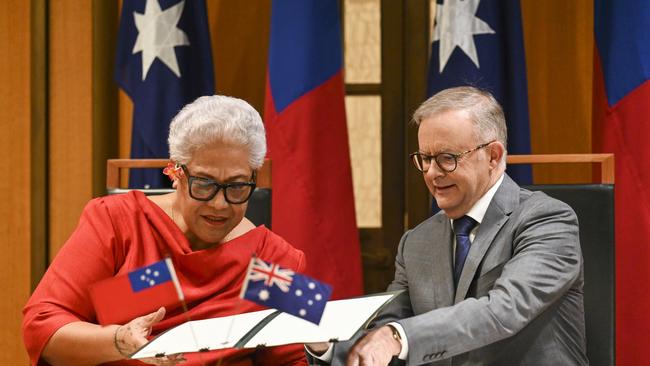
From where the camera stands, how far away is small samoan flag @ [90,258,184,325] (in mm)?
1340

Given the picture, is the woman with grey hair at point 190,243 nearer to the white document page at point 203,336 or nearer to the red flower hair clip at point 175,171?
the red flower hair clip at point 175,171

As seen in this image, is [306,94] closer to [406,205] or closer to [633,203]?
[406,205]

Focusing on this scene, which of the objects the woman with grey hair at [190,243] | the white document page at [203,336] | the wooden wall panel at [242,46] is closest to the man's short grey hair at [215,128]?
the woman with grey hair at [190,243]

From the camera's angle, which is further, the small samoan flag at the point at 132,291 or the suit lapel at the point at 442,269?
the suit lapel at the point at 442,269

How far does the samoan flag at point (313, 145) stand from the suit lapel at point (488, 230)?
1023mm

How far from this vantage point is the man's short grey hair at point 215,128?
1696 mm

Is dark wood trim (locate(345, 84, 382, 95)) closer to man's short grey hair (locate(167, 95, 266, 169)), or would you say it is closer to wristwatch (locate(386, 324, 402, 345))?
man's short grey hair (locate(167, 95, 266, 169))

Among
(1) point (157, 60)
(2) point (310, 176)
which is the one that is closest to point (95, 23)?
(1) point (157, 60)

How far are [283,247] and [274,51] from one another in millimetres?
1239

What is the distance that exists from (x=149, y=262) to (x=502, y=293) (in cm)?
77

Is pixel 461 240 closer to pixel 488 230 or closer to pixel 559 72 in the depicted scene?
pixel 488 230

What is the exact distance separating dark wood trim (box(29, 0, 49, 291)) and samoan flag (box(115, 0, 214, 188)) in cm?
54

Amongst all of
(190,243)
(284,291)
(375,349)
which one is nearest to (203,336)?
(284,291)

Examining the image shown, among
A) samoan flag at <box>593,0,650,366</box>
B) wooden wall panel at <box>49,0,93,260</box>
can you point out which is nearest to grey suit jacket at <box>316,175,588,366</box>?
samoan flag at <box>593,0,650,366</box>
